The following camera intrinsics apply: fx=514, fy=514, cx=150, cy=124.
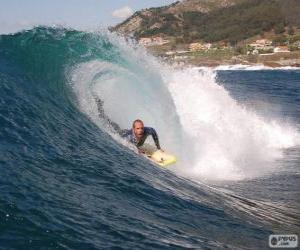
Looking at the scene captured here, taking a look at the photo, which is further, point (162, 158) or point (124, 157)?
point (162, 158)

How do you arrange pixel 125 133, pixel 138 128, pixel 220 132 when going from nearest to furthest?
pixel 138 128 → pixel 125 133 → pixel 220 132

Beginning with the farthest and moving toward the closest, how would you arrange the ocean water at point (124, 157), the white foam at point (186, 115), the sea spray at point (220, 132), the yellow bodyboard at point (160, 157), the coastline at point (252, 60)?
1. the coastline at point (252, 60)
2. the white foam at point (186, 115)
3. the sea spray at point (220, 132)
4. the yellow bodyboard at point (160, 157)
5. the ocean water at point (124, 157)

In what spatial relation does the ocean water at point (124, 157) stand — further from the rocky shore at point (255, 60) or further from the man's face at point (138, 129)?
the rocky shore at point (255, 60)

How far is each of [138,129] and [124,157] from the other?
218 cm

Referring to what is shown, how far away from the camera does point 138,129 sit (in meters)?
14.8

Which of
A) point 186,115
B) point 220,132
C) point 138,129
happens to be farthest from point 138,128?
point 220,132

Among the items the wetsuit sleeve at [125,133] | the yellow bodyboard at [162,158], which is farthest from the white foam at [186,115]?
the yellow bodyboard at [162,158]

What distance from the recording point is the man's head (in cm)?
1475

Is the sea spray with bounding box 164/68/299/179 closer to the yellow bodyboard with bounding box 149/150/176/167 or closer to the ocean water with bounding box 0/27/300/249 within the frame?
the ocean water with bounding box 0/27/300/249

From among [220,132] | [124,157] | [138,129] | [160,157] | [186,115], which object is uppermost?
[138,129]

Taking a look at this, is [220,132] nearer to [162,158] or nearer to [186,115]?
[186,115]

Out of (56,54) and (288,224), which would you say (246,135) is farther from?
(288,224)

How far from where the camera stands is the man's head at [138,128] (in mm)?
14750

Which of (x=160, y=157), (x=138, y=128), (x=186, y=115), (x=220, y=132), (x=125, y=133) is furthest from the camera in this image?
(x=186, y=115)
